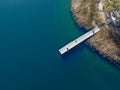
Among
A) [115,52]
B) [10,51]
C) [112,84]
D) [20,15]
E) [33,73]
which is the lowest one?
[112,84]

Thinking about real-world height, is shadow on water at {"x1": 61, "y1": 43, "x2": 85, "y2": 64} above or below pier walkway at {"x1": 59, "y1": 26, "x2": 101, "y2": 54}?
below

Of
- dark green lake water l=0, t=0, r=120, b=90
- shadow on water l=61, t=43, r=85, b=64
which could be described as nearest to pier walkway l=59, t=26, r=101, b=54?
shadow on water l=61, t=43, r=85, b=64

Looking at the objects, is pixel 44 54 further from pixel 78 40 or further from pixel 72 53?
pixel 78 40

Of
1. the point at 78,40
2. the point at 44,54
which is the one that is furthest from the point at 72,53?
the point at 44,54

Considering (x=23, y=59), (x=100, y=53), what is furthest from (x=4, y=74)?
(x=100, y=53)

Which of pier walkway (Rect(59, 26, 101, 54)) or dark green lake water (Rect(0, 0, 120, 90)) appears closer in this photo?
dark green lake water (Rect(0, 0, 120, 90))

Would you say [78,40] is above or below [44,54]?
below

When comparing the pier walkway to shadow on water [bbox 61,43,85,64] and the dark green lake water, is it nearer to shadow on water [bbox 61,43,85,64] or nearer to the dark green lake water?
shadow on water [bbox 61,43,85,64]

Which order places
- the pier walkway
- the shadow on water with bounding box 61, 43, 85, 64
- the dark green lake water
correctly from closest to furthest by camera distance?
the dark green lake water, the shadow on water with bounding box 61, 43, 85, 64, the pier walkway

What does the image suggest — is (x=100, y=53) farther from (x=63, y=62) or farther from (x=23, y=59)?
(x=23, y=59)
